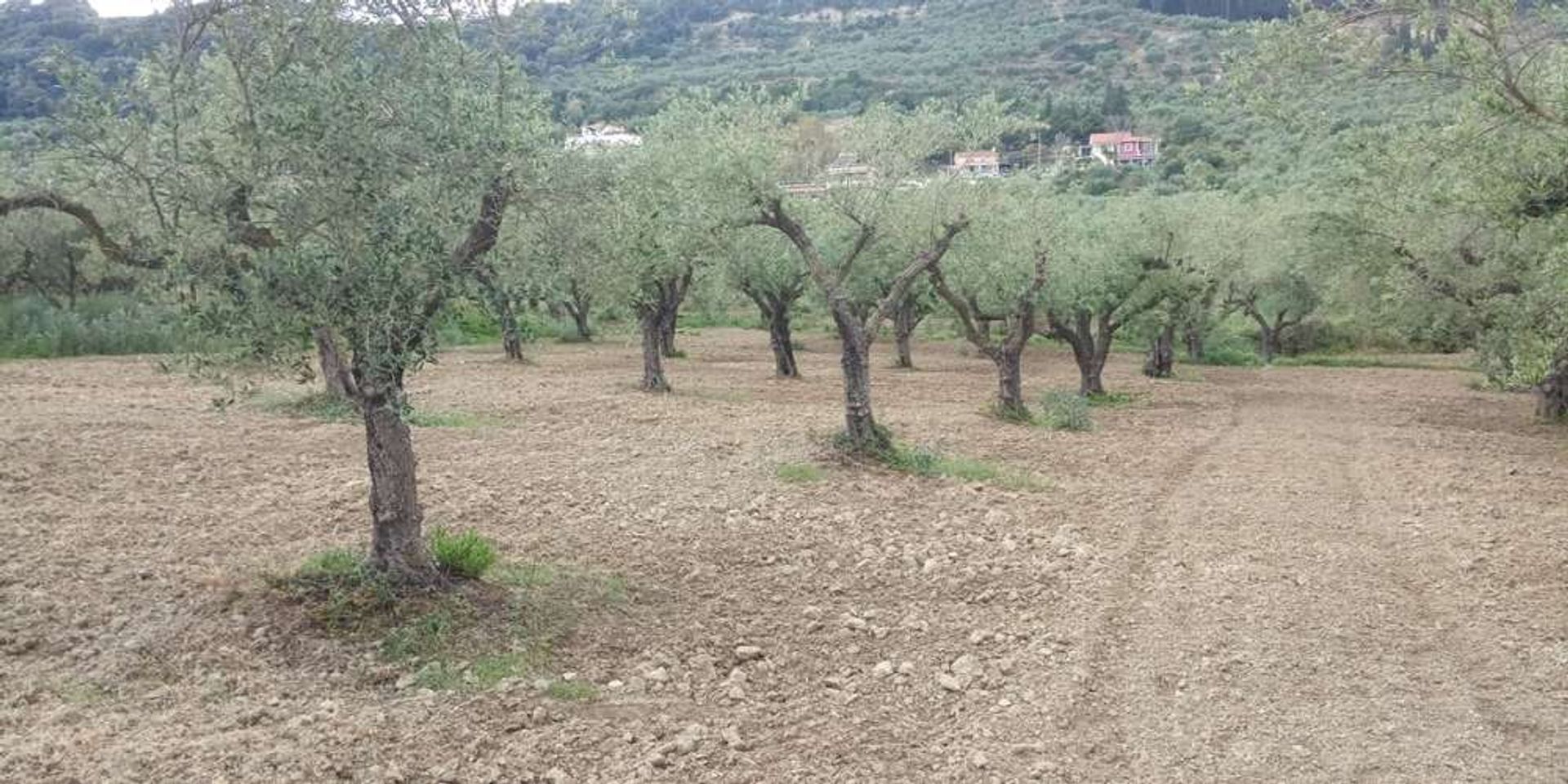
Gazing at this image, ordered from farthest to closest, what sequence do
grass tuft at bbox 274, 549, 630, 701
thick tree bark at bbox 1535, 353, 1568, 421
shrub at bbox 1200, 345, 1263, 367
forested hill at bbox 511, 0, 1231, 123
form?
forested hill at bbox 511, 0, 1231, 123, shrub at bbox 1200, 345, 1263, 367, thick tree bark at bbox 1535, 353, 1568, 421, grass tuft at bbox 274, 549, 630, 701

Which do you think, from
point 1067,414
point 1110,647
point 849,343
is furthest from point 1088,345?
point 1110,647

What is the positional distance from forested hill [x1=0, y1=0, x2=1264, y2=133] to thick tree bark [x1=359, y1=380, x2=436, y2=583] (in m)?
39.9

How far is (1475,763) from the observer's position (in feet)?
18.9

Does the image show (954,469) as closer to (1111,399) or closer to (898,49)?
(1111,399)

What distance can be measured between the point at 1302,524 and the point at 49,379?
24133 millimetres

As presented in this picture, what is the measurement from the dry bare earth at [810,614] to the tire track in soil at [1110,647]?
0.11ft

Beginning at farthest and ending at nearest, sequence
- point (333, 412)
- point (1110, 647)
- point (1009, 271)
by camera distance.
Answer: point (1009, 271)
point (333, 412)
point (1110, 647)

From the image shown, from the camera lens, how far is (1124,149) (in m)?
70.3

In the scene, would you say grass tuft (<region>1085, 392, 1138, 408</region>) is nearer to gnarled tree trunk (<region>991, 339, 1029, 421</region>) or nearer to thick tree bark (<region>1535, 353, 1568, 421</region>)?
gnarled tree trunk (<region>991, 339, 1029, 421</region>)

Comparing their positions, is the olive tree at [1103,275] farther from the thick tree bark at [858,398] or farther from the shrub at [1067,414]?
the thick tree bark at [858,398]

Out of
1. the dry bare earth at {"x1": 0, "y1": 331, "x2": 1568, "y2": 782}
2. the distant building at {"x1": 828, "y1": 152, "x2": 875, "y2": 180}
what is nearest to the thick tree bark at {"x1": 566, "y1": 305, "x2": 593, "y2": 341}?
the dry bare earth at {"x1": 0, "y1": 331, "x2": 1568, "y2": 782}

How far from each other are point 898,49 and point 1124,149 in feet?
182

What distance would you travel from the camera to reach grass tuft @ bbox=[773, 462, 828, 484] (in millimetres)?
12766

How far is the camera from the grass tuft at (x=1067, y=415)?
19.9 metres
